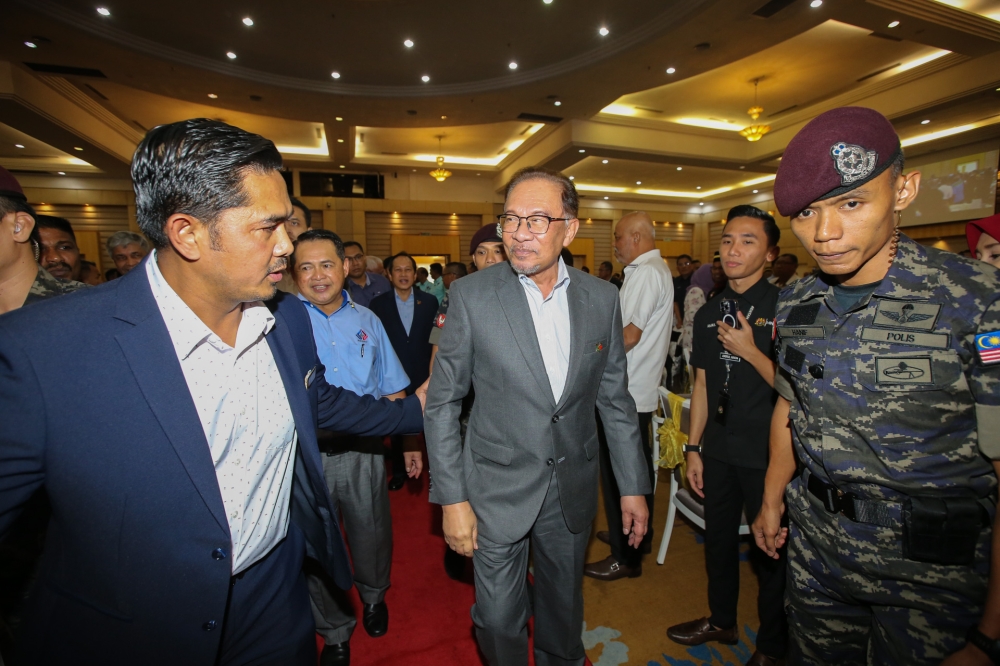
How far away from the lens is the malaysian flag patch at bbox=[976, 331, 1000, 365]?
1088mm

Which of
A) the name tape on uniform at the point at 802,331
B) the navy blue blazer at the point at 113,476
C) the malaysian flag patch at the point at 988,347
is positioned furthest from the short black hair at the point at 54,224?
the malaysian flag patch at the point at 988,347

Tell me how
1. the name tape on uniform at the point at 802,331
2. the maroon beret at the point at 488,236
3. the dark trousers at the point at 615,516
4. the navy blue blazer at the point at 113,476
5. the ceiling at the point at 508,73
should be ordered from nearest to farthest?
the navy blue blazer at the point at 113,476
the name tape on uniform at the point at 802,331
the dark trousers at the point at 615,516
the maroon beret at the point at 488,236
the ceiling at the point at 508,73

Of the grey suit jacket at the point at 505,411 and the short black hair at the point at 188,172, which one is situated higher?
the short black hair at the point at 188,172

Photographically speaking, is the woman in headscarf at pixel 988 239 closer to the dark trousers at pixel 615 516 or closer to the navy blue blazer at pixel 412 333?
the dark trousers at pixel 615 516

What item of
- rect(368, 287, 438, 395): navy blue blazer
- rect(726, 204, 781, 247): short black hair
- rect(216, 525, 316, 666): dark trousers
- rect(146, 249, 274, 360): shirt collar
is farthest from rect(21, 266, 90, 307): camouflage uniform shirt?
rect(726, 204, 781, 247): short black hair

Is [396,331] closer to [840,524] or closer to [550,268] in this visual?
[550,268]

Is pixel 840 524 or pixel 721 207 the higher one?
pixel 721 207

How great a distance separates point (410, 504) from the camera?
3.83 m

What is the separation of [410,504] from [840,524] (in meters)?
3.19

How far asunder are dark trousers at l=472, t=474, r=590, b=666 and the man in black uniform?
2.59ft

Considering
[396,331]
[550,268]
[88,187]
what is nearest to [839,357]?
[550,268]

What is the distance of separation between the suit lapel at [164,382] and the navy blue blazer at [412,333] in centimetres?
299

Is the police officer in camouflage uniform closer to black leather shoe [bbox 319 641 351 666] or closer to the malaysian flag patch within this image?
the malaysian flag patch

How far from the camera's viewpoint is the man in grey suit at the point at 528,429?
1.60 m
